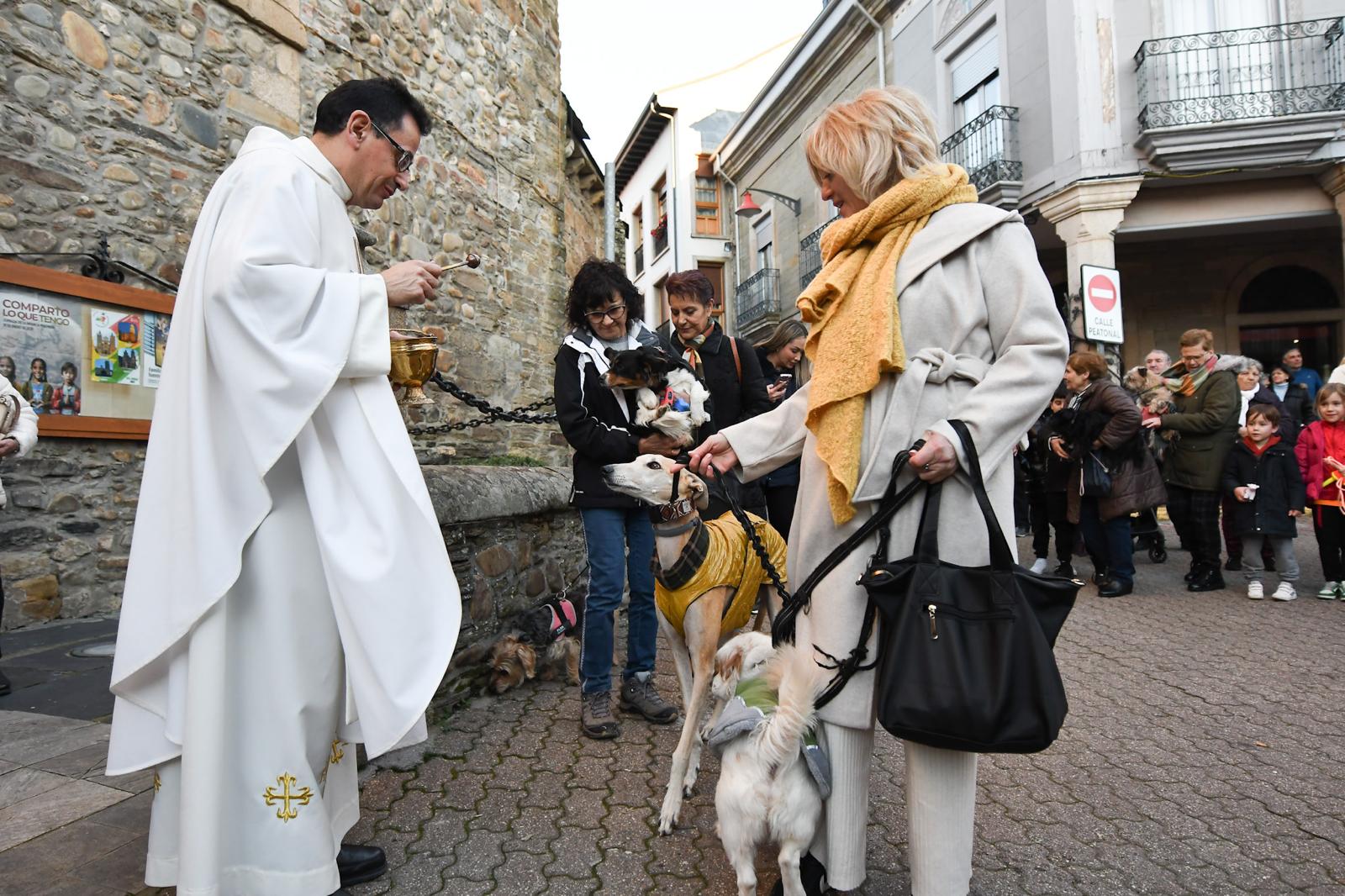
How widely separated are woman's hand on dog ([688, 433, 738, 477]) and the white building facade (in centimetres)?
1225

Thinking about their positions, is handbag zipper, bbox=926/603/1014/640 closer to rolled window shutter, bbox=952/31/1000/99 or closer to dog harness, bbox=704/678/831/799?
dog harness, bbox=704/678/831/799

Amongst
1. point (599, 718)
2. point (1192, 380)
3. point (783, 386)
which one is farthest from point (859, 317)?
point (1192, 380)

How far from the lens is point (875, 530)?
1973 mm

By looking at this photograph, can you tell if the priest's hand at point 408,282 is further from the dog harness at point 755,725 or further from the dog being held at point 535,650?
the dog being held at point 535,650

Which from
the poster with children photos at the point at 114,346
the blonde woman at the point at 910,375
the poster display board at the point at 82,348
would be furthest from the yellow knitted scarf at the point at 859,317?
the poster with children photos at the point at 114,346

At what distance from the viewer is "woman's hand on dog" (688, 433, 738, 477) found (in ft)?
7.58

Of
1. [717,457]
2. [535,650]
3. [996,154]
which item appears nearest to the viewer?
[717,457]

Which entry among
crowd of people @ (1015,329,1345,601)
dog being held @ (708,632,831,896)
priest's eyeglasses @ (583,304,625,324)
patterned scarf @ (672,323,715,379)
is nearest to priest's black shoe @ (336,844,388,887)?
dog being held @ (708,632,831,896)

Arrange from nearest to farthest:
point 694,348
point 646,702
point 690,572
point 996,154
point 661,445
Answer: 1. point 690,572
2. point 661,445
3. point 646,702
4. point 694,348
5. point 996,154

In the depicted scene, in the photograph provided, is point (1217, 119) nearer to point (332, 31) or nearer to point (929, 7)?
point (929, 7)

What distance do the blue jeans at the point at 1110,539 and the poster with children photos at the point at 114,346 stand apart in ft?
24.3

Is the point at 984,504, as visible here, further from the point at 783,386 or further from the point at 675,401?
the point at 783,386

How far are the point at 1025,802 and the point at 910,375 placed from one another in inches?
79.8

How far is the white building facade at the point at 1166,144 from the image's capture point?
41.5 ft
